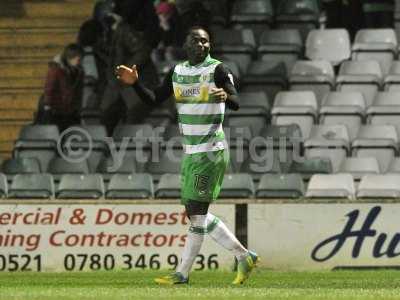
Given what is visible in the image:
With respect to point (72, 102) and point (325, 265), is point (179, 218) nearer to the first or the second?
point (325, 265)

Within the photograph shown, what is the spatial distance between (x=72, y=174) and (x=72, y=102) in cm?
170

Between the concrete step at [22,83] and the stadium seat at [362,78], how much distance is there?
14.9ft

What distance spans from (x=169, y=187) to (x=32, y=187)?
5.25 feet

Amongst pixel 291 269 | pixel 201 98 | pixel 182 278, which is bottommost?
pixel 291 269

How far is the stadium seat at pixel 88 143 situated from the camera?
16.7 metres

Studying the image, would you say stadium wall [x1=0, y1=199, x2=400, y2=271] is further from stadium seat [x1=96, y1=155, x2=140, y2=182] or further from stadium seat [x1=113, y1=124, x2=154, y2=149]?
stadium seat [x1=113, y1=124, x2=154, y2=149]

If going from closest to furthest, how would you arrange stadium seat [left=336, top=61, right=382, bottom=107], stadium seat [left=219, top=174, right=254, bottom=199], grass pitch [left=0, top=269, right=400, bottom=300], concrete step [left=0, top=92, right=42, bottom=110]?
grass pitch [left=0, top=269, right=400, bottom=300]
stadium seat [left=219, top=174, right=254, bottom=199]
stadium seat [left=336, top=61, right=382, bottom=107]
concrete step [left=0, top=92, right=42, bottom=110]

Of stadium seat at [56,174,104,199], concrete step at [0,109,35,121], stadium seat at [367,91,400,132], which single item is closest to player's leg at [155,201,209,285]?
stadium seat at [56,174,104,199]

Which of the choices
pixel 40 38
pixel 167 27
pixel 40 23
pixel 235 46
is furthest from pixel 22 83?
pixel 235 46

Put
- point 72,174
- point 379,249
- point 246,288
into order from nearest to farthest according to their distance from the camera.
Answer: point 246,288 < point 379,249 < point 72,174

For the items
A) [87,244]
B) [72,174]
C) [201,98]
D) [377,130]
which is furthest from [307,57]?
[201,98]

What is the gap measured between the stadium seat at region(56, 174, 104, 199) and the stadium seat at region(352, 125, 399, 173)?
3040mm

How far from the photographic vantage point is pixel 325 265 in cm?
1408

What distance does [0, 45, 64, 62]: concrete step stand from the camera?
1962cm
